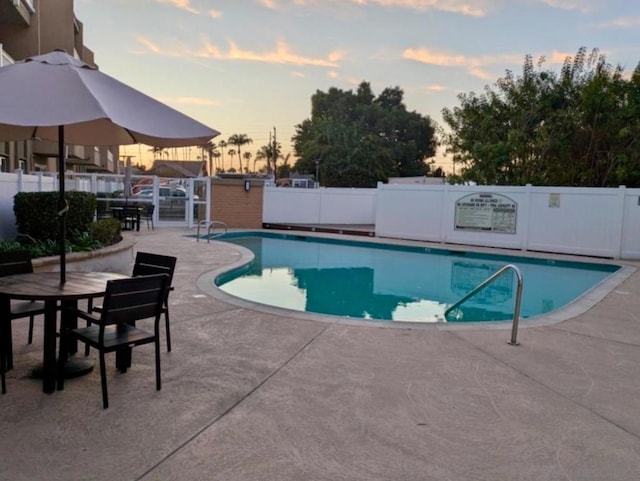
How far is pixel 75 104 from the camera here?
321 centimetres

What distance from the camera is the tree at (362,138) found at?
147ft

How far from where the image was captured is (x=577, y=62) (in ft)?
59.1

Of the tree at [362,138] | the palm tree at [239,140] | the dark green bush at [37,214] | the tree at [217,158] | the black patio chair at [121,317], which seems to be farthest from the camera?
the tree at [217,158]

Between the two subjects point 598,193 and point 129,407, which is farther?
point 598,193

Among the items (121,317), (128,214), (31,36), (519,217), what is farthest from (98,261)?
(31,36)

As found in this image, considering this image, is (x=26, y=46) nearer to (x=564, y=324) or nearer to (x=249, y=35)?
(x=249, y=35)

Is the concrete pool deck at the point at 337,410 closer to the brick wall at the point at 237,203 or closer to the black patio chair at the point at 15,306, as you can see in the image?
the black patio chair at the point at 15,306

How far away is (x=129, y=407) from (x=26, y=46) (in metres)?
18.5

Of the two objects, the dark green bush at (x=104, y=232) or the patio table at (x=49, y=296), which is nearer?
the patio table at (x=49, y=296)

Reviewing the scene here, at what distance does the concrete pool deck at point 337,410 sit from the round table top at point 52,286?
754 millimetres

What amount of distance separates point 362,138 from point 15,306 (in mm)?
43921

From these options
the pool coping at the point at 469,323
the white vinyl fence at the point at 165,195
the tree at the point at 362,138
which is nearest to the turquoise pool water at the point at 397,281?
the pool coping at the point at 469,323

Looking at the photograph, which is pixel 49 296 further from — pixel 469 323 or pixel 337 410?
pixel 469 323

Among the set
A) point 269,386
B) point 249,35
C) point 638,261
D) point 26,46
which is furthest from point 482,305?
point 26,46
